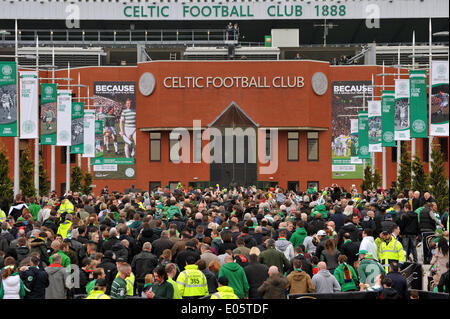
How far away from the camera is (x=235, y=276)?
12914 millimetres

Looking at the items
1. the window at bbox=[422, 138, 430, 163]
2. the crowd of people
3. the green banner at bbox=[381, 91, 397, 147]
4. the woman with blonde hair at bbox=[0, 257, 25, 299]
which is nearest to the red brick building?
the window at bbox=[422, 138, 430, 163]

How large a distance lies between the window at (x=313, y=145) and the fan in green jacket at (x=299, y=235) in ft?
127

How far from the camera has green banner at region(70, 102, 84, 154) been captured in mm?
39219

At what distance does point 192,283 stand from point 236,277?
70 centimetres

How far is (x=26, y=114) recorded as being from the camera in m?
30.4

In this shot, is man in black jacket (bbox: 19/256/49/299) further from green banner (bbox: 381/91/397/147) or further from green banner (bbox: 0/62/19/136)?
green banner (bbox: 381/91/397/147)

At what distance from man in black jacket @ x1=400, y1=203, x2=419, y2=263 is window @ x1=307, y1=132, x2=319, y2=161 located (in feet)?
114

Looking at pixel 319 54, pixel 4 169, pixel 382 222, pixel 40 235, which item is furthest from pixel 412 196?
pixel 319 54

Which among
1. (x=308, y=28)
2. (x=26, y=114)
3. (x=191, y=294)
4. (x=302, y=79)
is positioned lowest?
(x=191, y=294)

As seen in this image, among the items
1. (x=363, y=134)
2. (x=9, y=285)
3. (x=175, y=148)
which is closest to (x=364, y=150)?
(x=363, y=134)

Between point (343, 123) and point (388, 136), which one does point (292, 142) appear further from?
point (388, 136)

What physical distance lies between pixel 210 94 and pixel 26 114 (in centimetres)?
2547

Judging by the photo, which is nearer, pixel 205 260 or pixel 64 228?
pixel 205 260
